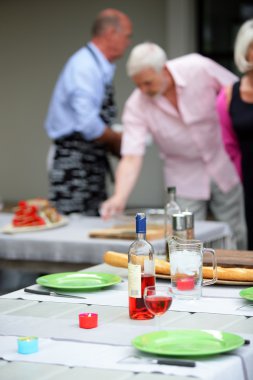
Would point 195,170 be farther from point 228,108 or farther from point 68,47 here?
point 68,47

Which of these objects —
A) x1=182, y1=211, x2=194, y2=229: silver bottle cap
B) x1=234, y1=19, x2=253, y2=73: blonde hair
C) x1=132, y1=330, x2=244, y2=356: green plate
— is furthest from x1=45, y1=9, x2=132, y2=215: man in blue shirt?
x1=132, y1=330, x2=244, y2=356: green plate

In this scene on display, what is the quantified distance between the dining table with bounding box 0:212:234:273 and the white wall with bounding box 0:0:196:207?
619 centimetres

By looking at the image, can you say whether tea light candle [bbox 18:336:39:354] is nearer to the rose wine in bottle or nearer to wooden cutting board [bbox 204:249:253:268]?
the rose wine in bottle

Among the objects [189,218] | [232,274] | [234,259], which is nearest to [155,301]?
[232,274]

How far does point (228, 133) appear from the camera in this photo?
407cm

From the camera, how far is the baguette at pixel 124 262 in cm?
244

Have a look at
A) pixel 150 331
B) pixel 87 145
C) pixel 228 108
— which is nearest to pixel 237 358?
pixel 150 331

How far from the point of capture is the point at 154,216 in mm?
3762

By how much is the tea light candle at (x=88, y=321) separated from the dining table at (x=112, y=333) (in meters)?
0.01

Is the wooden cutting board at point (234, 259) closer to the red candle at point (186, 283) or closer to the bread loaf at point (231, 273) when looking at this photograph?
the bread loaf at point (231, 273)

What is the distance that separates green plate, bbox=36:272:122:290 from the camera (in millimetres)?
2291

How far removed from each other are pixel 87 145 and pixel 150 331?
10.3ft

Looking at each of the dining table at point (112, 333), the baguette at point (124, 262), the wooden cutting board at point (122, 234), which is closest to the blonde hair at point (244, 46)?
the wooden cutting board at point (122, 234)

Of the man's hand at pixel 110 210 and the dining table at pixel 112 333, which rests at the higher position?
the man's hand at pixel 110 210
